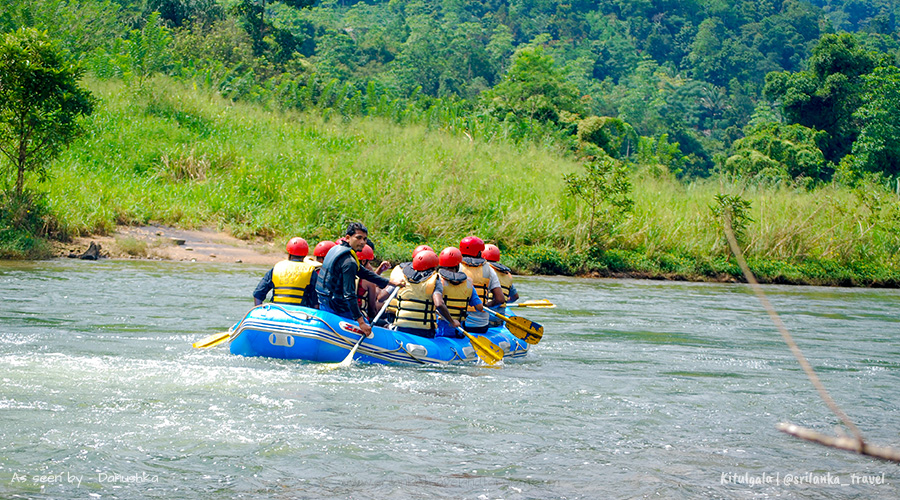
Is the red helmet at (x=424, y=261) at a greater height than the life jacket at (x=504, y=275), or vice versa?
the red helmet at (x=424, y=261)

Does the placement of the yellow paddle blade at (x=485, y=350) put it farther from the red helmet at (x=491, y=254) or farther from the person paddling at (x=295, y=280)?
the person paddling at (x=295, y=280)

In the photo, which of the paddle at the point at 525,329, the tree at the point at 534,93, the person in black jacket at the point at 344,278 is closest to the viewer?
the person in black jacket at the point at 344,278

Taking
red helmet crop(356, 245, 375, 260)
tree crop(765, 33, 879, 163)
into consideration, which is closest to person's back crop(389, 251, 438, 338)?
red helmet crop(356, 245, 375, 260)

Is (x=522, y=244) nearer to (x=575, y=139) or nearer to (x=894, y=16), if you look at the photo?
(x=575, y=139)

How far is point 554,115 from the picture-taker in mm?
33125

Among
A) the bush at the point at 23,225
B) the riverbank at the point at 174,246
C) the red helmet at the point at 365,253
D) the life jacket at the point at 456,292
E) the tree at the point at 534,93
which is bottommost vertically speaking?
the riverbank at the point at 174,246

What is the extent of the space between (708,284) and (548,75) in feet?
62.8

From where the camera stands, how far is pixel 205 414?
262 inches

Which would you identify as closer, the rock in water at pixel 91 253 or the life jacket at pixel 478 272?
the life jacket at pixel 478 272

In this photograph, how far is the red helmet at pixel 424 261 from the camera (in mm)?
9094

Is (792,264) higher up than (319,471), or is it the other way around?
(319,471)

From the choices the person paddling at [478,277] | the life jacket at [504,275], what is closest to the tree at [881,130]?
the life jacket at [504,275]

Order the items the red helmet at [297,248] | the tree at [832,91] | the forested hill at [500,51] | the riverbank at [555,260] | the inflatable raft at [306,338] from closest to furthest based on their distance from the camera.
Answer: the inflatable raft at [306,338] → the red helmet at [297,248] → the riverbank at [555,260] → the forested hill at [500,51] → the tree at [832,91]

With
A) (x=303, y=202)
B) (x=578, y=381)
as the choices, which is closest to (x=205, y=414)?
(x=578, y=381)
